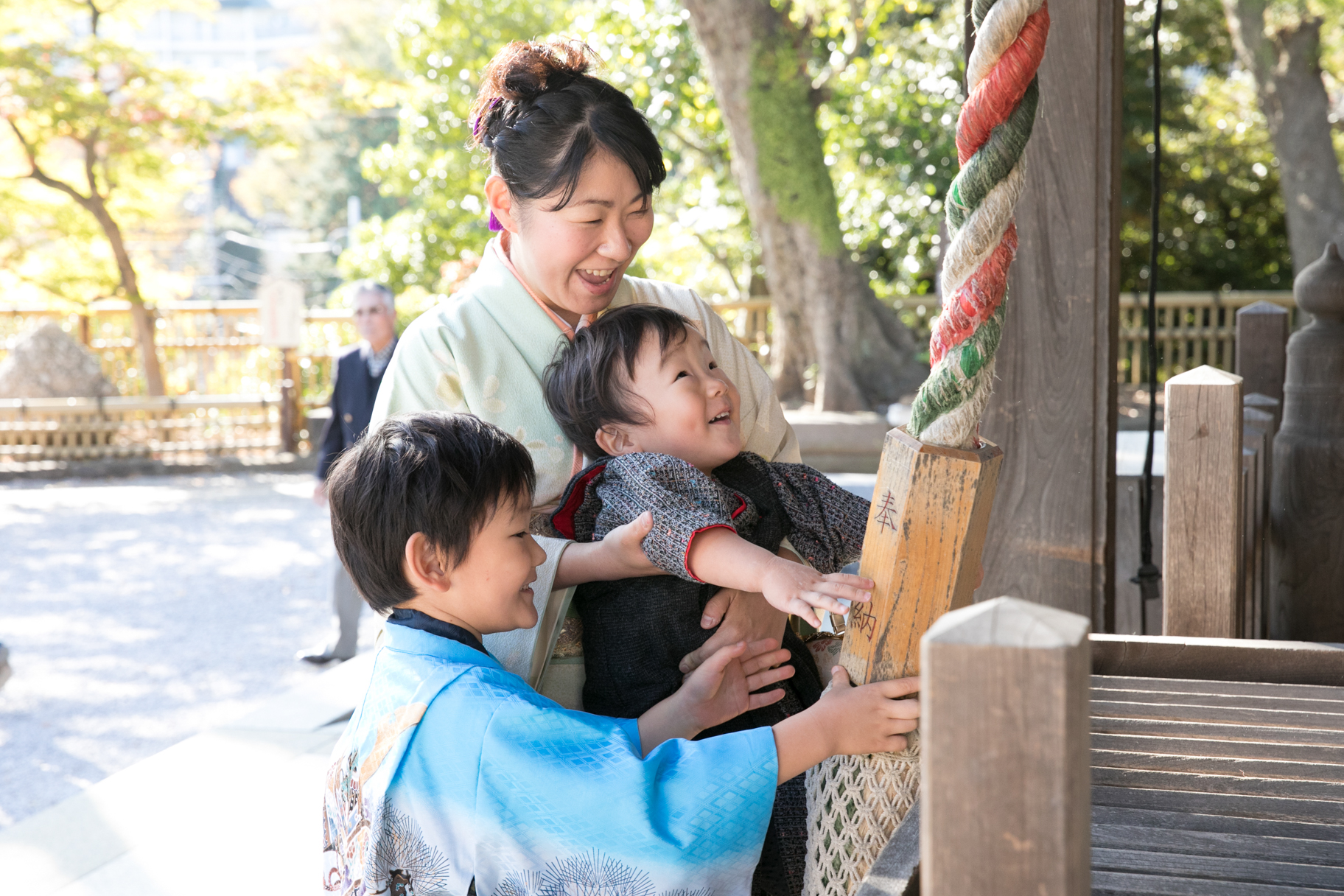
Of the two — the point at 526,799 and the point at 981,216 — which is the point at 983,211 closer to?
the point at 981,216

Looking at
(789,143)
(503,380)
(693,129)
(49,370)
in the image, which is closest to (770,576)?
(503,380)

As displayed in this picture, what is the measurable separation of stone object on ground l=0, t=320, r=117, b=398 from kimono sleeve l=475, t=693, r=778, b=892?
1073cm

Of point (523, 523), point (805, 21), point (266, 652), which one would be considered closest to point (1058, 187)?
point (523, 523)

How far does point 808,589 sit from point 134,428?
1059cm

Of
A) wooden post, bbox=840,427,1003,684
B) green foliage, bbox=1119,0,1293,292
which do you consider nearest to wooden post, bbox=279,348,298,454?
green foliage, bbox=1119,0,1293,292

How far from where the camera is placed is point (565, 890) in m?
1.05

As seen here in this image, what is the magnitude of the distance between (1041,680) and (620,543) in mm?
694

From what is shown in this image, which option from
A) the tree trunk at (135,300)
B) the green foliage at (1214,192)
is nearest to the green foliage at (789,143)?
the green foliage at (1214,192)

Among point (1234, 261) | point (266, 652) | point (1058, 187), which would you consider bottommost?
point (266, 652)

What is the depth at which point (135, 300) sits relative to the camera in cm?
1048

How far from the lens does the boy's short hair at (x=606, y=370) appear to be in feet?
4.32

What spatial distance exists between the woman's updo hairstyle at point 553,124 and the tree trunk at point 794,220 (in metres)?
7.17

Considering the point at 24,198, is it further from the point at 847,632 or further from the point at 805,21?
the point at 847,632

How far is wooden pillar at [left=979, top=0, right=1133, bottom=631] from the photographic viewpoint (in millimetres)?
1530
